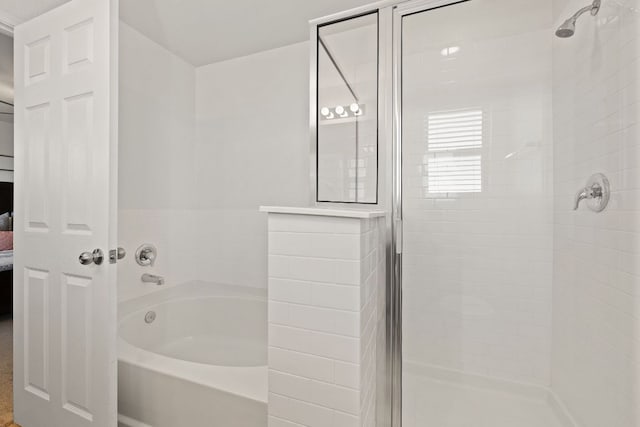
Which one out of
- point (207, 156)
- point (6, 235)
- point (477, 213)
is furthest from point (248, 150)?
point (6, 235)

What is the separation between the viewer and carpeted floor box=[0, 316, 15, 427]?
5.39 feet

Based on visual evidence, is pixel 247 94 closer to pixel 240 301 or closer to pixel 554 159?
pixel 240 301

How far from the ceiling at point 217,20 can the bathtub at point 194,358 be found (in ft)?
5.90

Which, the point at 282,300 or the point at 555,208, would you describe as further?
the point at 555,208

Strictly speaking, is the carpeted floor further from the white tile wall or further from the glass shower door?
the glass shower door

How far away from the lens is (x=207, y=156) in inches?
102

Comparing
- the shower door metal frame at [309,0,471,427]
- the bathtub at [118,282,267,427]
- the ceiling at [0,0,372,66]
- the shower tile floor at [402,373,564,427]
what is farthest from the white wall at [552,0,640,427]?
the bathtub at [118,282,267,427]

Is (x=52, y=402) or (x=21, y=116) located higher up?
(x=21, y=116)

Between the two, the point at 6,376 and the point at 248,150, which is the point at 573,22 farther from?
the point at 6,376

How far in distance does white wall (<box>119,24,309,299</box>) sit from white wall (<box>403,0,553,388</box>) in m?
0.88

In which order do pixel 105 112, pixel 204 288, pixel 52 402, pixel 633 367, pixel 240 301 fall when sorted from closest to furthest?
pixel 633 367, pixel 105 112, pixel 52 402, pixel 240 301, pixel 204 288

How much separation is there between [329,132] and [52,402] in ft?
6.24

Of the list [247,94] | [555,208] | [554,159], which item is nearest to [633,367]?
[555,208]

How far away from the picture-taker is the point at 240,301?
7.35 ft
